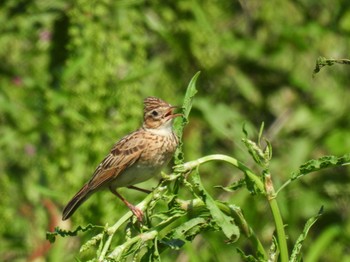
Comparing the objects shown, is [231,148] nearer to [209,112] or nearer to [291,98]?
[291,98]

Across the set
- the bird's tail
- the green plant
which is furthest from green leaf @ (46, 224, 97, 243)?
the bird's tail

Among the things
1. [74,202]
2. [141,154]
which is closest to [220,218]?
[74,202]

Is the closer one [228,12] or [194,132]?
[194,132]

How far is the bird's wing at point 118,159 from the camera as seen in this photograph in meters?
5.44

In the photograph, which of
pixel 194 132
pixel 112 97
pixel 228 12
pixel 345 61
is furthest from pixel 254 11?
pixel 345 61

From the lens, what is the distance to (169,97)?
7.73m

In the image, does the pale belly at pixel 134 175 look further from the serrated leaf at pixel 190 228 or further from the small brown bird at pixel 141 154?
the serrated leaf at pixel 190 228

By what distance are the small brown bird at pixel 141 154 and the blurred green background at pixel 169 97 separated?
8.1 inches

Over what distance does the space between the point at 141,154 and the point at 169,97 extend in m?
1.96

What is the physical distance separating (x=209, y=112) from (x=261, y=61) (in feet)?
5.61

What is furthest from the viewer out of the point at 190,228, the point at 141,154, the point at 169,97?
the point at 169,97

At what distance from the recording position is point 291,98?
9523 millimetres

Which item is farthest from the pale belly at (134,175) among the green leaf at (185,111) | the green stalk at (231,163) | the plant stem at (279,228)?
the plant stem at (279,228)

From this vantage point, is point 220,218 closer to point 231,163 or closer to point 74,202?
point 231,163
